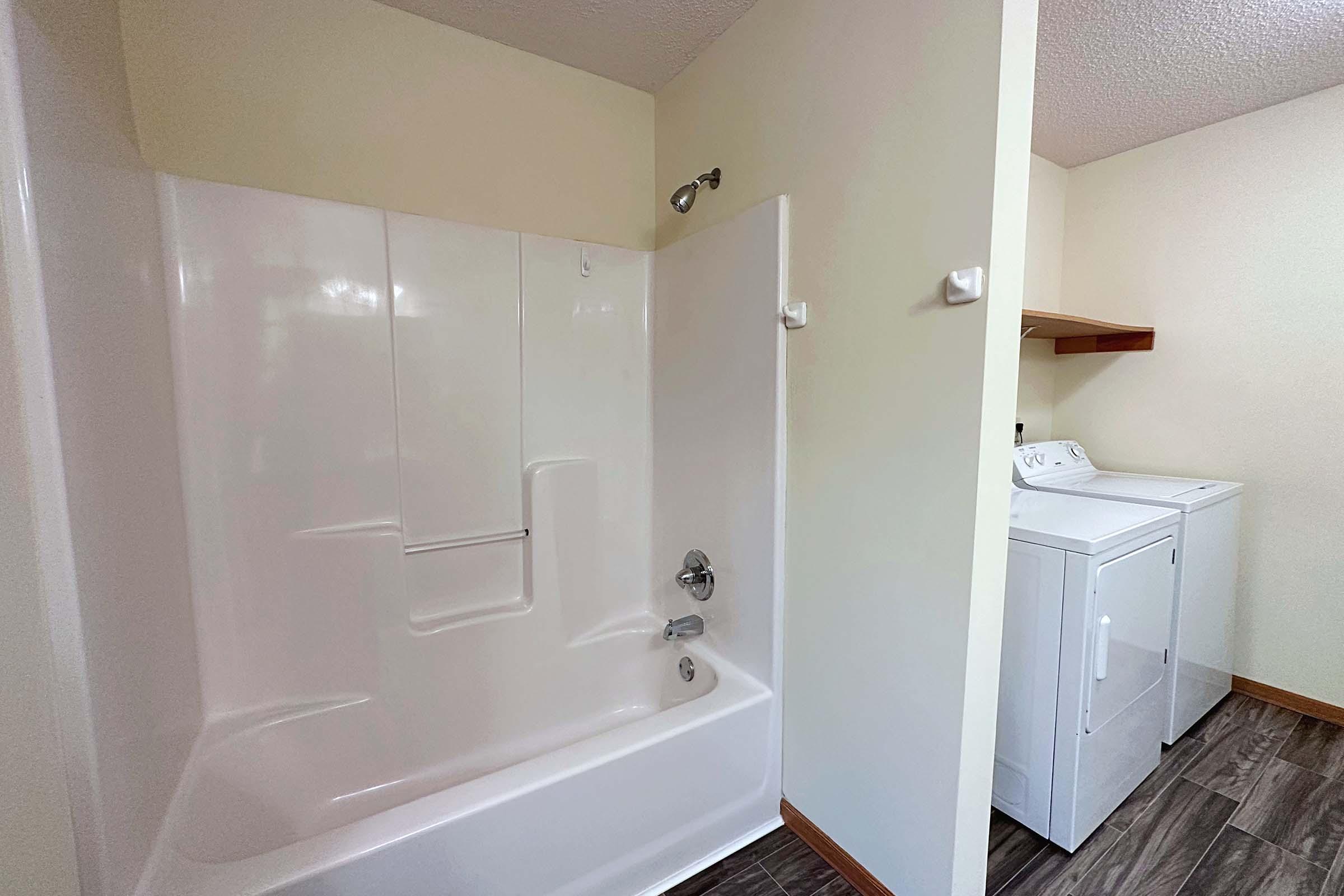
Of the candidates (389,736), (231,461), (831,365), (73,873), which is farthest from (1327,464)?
(231,461)

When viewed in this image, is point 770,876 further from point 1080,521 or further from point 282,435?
point 282,435

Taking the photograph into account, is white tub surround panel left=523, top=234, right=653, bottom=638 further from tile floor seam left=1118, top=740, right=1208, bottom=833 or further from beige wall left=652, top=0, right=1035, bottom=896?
tile floor seam left=1118, top=740, right=1208, bottom=833

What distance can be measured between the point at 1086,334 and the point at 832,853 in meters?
2.50

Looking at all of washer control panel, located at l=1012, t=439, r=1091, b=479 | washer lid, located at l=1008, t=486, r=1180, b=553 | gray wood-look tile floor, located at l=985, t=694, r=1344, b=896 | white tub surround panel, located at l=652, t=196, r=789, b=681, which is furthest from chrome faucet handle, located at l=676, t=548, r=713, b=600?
washer control panel, located at l=1012, t=439, r=1091, b=479

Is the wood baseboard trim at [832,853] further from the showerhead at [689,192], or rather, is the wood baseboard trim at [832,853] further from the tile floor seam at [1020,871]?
the showerhead at [689,192]

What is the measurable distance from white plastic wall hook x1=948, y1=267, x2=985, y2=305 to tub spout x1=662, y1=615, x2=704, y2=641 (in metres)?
1.26

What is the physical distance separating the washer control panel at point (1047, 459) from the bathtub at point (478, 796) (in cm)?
144

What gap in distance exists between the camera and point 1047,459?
2.21 metres

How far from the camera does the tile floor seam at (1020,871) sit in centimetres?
132

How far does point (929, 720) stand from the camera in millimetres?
1133

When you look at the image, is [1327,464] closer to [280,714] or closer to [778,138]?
[778,138]

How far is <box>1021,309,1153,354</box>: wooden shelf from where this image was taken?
6.56ft

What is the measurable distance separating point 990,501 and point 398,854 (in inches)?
53.6

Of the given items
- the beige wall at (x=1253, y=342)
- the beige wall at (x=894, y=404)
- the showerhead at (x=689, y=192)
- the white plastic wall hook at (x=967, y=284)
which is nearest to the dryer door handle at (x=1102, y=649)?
the beige wall at (x=894, y=404)
